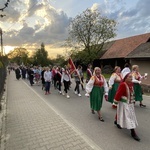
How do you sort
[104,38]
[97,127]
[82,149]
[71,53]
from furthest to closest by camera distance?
[71,53] → [104,38] → [97,127] → [82,149]

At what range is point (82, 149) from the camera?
4.90m

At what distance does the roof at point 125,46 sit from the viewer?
33931mm

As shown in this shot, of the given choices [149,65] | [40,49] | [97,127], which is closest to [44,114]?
[97,127]

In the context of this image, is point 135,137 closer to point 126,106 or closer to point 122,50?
point 126,106

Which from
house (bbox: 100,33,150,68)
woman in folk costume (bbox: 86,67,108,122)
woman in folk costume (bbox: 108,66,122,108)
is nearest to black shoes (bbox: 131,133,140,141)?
woman in folk costume (bbox: 86,67,108,122)

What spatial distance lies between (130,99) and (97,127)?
1.47 metres

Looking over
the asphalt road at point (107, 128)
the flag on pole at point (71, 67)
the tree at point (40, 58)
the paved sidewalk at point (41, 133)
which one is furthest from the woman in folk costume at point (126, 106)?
the tree at point (40, 58)

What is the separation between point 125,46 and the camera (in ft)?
121

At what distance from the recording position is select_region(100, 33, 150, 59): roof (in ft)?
111

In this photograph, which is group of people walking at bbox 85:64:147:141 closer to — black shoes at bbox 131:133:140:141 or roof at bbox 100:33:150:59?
black shoes at bbox 131:133:140:141

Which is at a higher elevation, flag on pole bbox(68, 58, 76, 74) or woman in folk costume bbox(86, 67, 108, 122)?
flag on pole bbox(68, 58, 76, 74)

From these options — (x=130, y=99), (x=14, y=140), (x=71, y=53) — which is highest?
(x=71, y=53)

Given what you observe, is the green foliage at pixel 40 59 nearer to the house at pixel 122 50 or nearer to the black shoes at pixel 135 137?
the house at pixel 122 50

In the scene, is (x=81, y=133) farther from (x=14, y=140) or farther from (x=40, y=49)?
(x=40, y=49)
